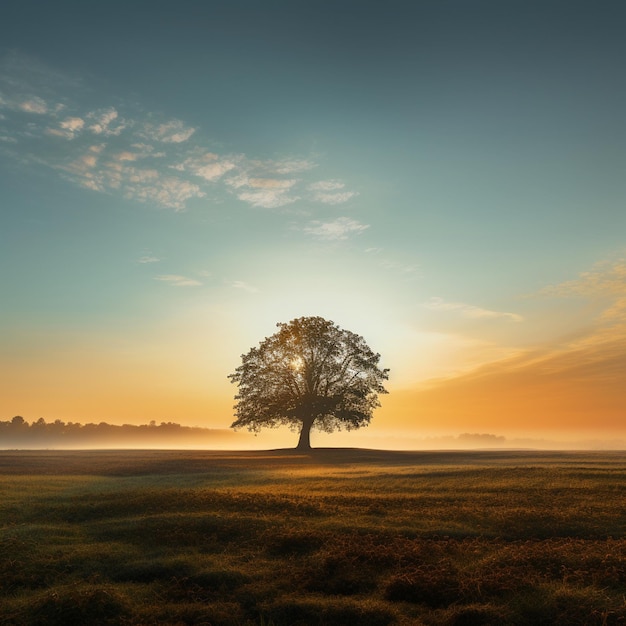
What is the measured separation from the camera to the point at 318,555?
17641 millimetres

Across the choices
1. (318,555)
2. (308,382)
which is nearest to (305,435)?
(308,382)

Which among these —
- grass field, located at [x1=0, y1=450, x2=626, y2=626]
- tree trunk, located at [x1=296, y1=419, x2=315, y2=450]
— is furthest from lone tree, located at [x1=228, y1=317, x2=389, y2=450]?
grass field, located at [x1=0, y1=450, x2=626, y2=626]

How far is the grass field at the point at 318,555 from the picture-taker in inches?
542

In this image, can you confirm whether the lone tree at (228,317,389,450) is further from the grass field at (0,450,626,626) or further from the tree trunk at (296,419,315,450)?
the grass field at (0,450,626,626)

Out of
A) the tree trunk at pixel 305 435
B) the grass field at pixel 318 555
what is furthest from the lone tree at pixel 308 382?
the grass field at pixel 318 555

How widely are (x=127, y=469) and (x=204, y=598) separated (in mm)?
35220

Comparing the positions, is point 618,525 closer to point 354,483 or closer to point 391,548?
point 391,548

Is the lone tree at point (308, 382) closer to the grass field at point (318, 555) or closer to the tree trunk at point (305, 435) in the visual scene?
the tree trunk at point (305, 435)

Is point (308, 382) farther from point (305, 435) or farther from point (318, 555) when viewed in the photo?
point (318, 555)

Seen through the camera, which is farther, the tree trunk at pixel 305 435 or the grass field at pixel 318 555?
the tree trunk at pixel 305 435

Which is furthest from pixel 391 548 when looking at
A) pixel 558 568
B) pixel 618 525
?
pixel 618 525

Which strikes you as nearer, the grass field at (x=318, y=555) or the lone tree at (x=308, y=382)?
the grass field at (x=318, y=555)

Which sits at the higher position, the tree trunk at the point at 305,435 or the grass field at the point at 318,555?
the tree trunk at the point at 305,435

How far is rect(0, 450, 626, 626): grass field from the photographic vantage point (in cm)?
1377
